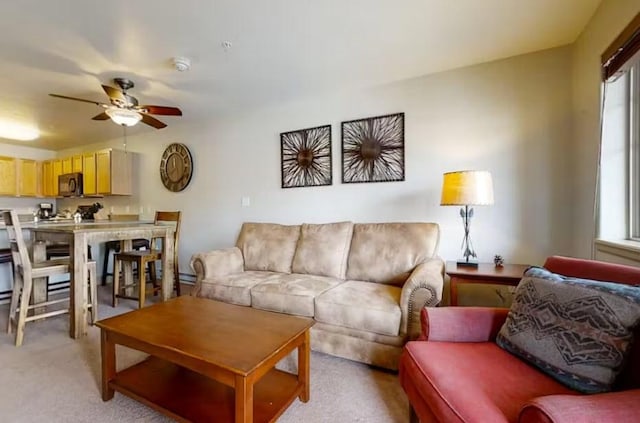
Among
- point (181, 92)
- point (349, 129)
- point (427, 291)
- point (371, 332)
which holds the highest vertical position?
point (181, 92)

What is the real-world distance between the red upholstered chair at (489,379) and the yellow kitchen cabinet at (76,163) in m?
6.15

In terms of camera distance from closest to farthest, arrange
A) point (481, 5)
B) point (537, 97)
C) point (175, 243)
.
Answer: point (481, 5) → point (537, 97) → point (175, 243)

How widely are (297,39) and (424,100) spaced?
1342 mm

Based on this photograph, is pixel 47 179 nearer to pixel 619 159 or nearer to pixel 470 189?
pixel 470 189

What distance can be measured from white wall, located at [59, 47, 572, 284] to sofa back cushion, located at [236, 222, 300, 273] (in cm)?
39

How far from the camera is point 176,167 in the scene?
4508 mm

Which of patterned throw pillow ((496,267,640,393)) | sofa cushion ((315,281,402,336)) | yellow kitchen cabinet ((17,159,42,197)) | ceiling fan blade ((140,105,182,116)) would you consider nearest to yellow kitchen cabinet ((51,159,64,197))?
yellow kitchen cabinet ((17,159,42,197))

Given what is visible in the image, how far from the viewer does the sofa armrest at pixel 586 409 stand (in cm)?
74

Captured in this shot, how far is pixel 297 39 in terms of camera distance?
2268 mm

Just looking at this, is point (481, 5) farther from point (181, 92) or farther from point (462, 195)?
point (181, 92)

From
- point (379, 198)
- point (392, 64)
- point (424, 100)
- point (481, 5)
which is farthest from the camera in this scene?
point (379, 198)

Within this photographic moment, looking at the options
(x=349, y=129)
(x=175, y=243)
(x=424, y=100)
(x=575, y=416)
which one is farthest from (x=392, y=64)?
(x=175, y=243)

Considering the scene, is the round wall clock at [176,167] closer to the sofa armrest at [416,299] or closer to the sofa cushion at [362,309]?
the sofa cushion at [362,309]

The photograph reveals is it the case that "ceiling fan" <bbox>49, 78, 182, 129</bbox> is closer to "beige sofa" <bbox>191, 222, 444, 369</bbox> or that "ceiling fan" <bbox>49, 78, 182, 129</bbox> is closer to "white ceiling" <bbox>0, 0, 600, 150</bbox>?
"white ceiling" <bbox>0, 0, 600, 150</bbox>
